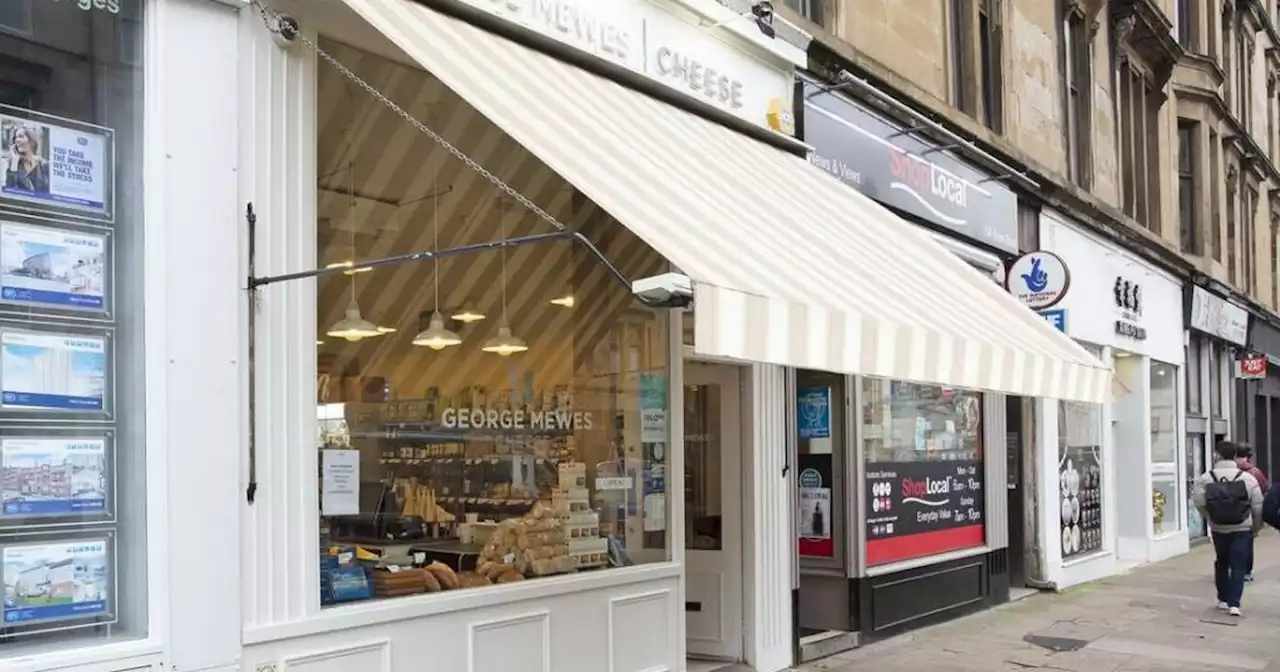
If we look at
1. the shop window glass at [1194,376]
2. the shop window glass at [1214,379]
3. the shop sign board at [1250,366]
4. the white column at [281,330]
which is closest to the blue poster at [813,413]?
the white column at [281,330]

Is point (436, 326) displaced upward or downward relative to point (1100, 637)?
upward

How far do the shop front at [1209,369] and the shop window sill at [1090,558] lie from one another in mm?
5145

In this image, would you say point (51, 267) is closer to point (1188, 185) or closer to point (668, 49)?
point (668, 49)

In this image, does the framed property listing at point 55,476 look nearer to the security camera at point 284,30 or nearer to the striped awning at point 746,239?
the security camera at point 284,30

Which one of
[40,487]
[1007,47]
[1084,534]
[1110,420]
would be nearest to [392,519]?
[40,487]

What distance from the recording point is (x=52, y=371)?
4594 mm

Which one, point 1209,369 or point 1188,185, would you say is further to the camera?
point 1188,185

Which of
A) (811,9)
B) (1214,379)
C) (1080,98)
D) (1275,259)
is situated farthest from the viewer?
(1275,259)

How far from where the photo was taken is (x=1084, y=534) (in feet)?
49.0

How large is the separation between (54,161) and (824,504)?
7118mm

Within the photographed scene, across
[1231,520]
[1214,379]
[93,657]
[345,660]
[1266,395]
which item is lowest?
[1231,520]

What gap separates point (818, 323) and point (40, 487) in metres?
3.18

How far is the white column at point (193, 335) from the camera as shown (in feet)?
15.7

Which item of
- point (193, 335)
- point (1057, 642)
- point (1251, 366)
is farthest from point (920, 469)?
point (1251, 366)
